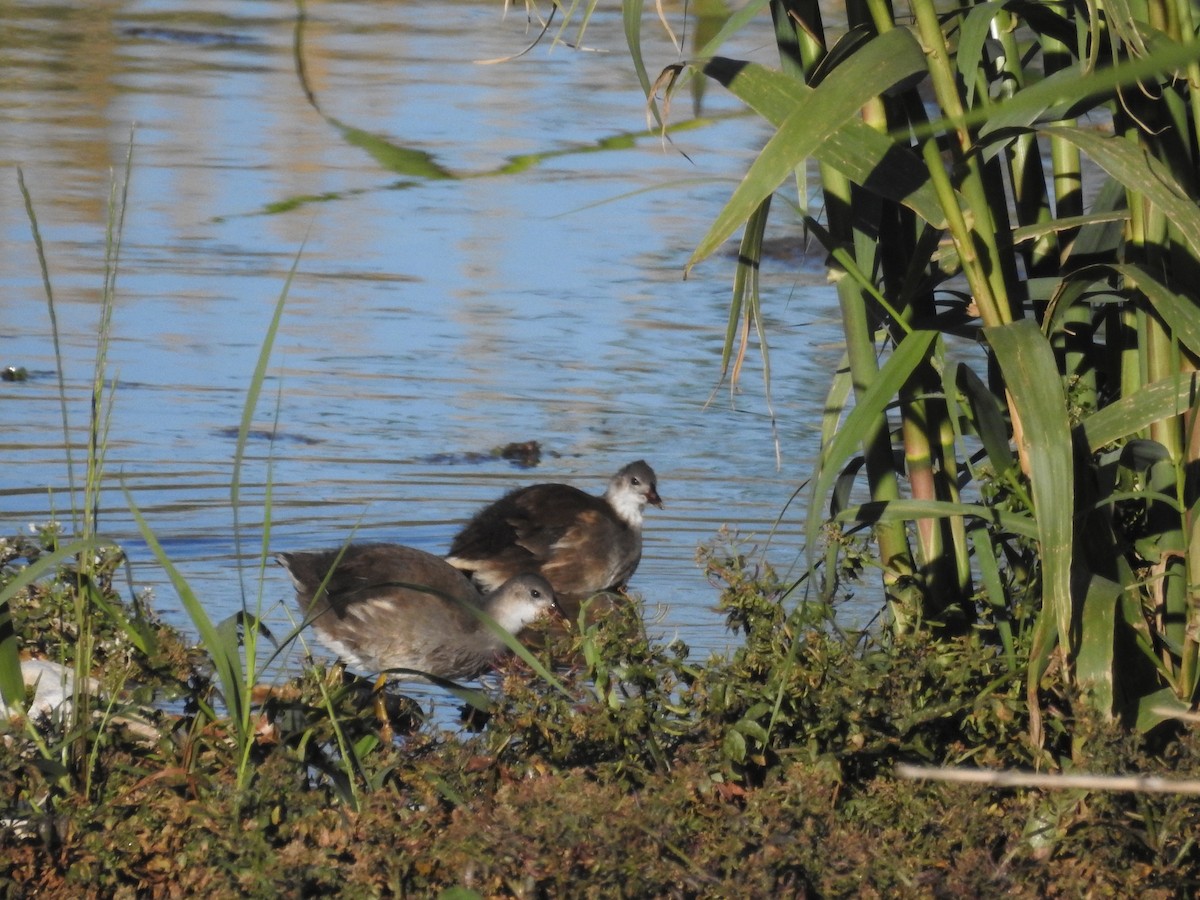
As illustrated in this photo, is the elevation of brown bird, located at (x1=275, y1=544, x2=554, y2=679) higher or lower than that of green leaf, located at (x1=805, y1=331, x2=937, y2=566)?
lower

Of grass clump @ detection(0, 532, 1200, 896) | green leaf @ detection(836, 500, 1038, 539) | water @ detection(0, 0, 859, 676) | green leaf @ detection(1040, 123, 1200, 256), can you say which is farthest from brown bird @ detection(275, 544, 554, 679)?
green leaf @ detection(1040, 123, 1200, 256)

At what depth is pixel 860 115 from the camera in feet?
12.4

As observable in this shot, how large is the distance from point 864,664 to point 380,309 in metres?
6.08

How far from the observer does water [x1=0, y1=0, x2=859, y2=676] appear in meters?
6.93

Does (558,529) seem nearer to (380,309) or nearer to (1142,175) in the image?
(380,309)

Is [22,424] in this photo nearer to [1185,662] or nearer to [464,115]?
[1185,662]

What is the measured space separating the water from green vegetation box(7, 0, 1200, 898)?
49 centimetres

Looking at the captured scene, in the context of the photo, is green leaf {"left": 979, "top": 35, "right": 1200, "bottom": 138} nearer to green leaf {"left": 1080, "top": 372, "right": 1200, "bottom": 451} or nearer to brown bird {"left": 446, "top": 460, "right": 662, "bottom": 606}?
green leaf {"left": 1080, "top": 372, "right": 1200, "bottom": 451}

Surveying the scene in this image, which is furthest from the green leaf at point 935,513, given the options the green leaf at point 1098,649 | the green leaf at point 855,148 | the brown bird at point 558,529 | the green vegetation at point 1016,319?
the brown bird at point 558,529

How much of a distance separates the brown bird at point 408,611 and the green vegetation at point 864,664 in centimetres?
210

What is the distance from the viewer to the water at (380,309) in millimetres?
6934

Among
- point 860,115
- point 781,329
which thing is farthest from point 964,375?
point 781,329

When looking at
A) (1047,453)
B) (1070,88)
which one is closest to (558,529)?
(1047,453)

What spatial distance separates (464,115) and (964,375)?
10.5m
